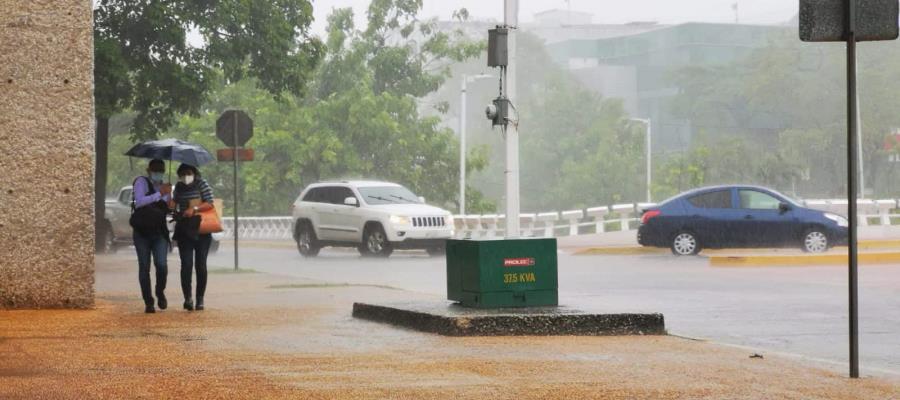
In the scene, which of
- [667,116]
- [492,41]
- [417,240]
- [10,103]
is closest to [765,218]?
[417,240]

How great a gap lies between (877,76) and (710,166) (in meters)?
10.4

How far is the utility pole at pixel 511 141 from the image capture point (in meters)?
15.8

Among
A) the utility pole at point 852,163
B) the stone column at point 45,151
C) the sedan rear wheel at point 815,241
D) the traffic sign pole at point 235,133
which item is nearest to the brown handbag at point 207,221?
the stone column at point 45,151

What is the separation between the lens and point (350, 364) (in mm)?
10844

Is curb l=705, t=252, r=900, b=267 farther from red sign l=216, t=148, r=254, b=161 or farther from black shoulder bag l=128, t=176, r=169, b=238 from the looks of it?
black shoulder bag l=128, t=176, r=169, b=238

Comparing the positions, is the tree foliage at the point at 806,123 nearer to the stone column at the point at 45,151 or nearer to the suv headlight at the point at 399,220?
the suv headlight at the point at 399,220

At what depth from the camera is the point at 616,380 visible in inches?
390

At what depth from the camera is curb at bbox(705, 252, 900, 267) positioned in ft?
89.3

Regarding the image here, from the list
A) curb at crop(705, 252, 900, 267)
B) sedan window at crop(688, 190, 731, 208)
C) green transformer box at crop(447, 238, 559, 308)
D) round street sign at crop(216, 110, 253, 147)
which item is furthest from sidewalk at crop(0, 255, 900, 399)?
sedan window at crop(688, 190, 731, 208)

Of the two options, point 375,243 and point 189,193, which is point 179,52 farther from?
point 189,193

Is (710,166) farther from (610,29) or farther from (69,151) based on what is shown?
(610,29)

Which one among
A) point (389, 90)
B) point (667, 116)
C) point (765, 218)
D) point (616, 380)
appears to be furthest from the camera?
point (667, 116)

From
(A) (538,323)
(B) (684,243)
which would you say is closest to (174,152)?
(A) (538,323)

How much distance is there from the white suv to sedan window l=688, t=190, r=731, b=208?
228 inches
